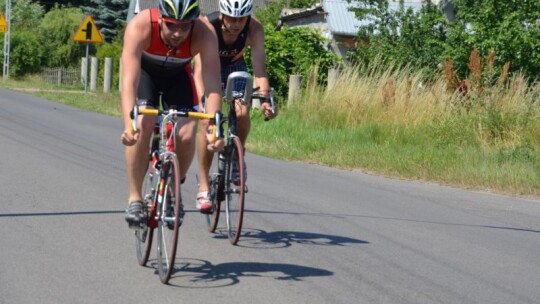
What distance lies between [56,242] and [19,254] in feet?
1.78

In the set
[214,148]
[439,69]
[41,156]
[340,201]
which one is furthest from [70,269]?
[439,69]

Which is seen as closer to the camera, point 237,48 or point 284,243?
point 284,243

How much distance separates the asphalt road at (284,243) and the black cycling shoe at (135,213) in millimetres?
335

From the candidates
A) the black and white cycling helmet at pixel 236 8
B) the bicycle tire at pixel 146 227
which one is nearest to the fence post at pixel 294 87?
the black and white cycling helmet at pixel 236 8

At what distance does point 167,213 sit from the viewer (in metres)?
6.68

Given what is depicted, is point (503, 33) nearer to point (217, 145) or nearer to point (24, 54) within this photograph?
point (217, 145)

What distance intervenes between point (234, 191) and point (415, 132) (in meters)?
9.40

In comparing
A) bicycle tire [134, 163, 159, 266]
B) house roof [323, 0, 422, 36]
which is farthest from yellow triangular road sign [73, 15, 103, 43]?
bicycle tire [134, 163, 159, 266]

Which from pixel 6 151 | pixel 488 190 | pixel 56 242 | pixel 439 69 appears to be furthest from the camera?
pixel 439 69

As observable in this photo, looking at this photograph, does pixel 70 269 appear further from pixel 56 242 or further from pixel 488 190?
pixel 488 190

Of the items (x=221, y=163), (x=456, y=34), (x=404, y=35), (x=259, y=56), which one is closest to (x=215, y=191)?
(x=221, y=163)

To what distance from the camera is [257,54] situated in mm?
8664

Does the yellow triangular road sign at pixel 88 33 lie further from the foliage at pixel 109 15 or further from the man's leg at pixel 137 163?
the foliage at pixel 109 15

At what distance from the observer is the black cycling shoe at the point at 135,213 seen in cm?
702
